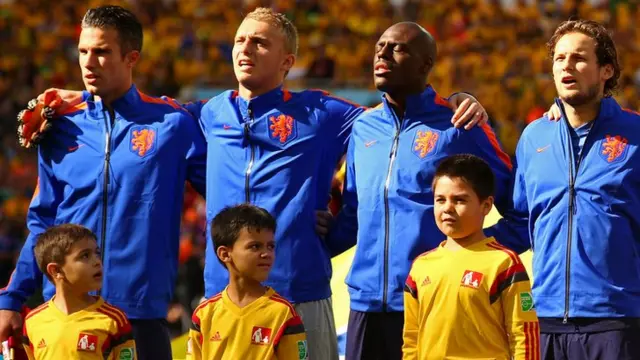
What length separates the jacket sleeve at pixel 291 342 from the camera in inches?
216

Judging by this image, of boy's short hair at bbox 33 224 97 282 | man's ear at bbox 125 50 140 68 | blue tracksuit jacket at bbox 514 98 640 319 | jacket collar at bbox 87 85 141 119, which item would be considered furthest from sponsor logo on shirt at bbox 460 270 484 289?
man's ear at bbox 125 50 140 68

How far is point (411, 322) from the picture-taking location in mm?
5469

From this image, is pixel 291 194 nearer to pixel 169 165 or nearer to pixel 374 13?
pixel 169 165

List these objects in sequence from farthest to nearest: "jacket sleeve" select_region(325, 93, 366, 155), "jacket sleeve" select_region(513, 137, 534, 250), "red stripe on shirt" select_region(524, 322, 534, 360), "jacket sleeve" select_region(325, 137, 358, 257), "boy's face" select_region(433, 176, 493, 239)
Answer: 1. "jacket sleeve" select_region(325, 93, 366, 155)
2. "jacket sleeve" select_region(325, 137, 358, 257)
3. "jacket sleeve" select_region(513, 137, 534, 250)
4. "boy's face" select_region(433, 176, 493, 239)
5. "red stripe on shirt" select_region(524, 322, 534, 360)

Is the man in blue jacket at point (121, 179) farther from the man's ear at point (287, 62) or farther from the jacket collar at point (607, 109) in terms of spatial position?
the jacket collar at point (607, 109)

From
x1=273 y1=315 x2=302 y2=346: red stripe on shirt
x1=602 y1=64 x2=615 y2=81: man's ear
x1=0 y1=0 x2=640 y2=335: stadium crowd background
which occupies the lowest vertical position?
x1=273 y1=315 x2=302 y2=346: red stripe on shirt

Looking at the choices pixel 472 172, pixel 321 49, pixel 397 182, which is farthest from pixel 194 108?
pixel 321 49

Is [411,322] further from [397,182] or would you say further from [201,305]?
[201,305]

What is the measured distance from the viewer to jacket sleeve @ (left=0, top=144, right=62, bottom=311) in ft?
20.4

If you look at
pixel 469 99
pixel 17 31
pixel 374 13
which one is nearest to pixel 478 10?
pixel 374 13

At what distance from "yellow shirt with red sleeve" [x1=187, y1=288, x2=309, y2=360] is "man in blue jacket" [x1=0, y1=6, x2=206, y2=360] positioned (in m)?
0.54

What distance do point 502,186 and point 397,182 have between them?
514 millimetres

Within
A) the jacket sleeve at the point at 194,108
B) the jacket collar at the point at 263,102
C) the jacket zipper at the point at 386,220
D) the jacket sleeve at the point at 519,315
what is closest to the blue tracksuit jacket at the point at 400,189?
the jacket zipper at the point at 386,220

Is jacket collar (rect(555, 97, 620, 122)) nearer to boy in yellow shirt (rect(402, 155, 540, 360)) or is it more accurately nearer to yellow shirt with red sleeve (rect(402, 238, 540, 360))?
boy in yellow shirt (rect(402, 155, 540, 360))
